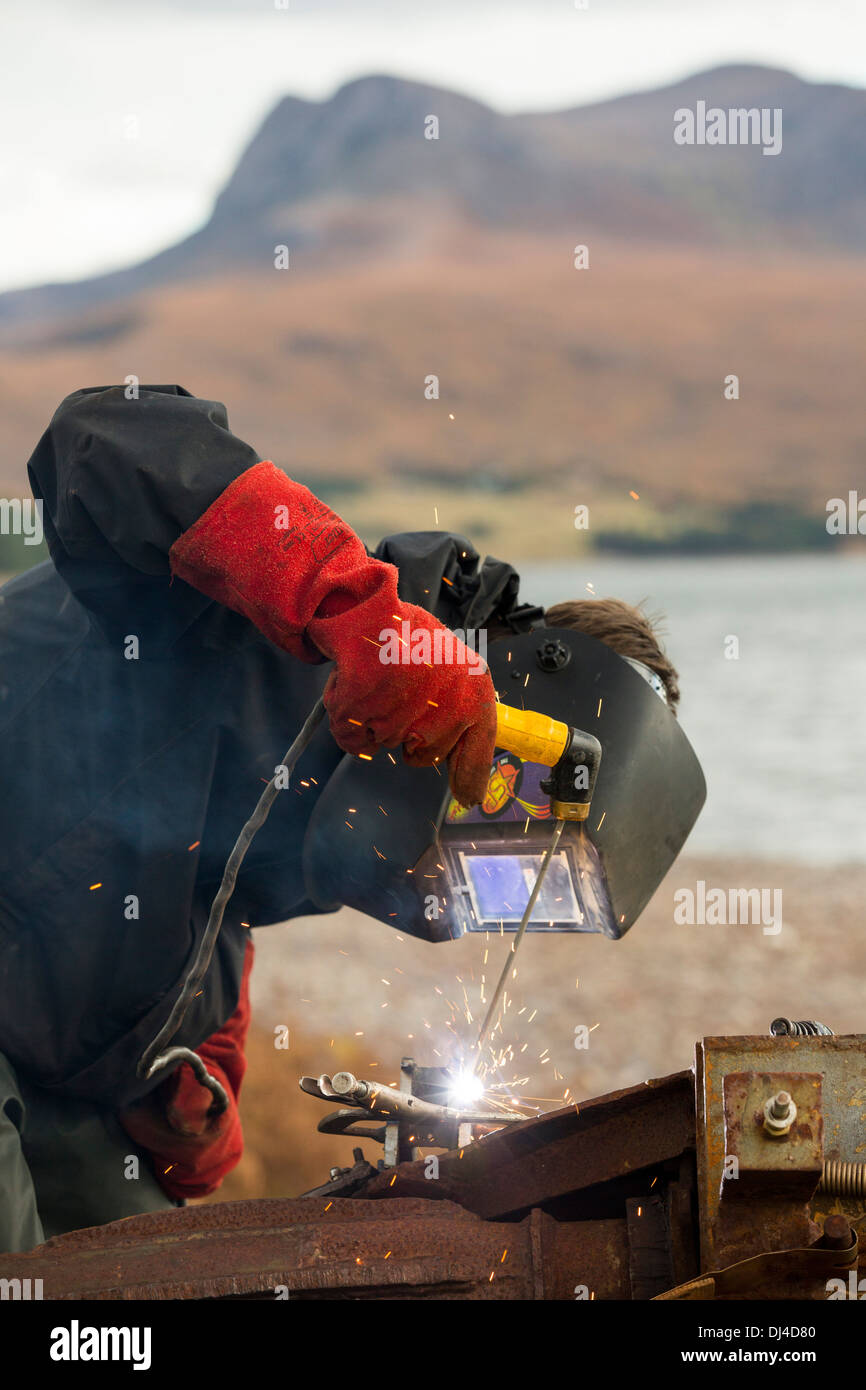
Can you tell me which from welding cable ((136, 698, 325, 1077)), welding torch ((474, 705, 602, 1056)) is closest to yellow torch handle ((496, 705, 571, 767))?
welding torch ((474, 705, 602, 1056))

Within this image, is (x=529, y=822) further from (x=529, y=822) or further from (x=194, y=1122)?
(x=194, y=1122)

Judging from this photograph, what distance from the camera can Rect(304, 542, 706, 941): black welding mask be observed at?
165cm

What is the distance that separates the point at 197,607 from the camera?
5.42 feet

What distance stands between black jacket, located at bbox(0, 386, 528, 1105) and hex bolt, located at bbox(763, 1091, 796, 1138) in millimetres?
854

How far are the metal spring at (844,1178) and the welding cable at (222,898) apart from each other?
2.50ft

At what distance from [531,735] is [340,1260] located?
25.0 inches

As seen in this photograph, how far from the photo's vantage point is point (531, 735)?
4.99ft

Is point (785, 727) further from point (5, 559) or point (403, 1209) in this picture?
point (403, 1209)

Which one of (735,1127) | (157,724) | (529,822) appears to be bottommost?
(735,1127)

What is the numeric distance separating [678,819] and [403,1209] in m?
0.69

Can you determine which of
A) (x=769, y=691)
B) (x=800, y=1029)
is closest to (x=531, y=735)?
(x=800, y=1029)
